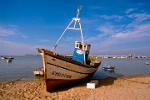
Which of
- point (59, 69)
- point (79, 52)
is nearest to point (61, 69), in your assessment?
point (59, 69)

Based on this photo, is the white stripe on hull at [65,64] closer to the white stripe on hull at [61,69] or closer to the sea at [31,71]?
the white stripe on hull at [61,69]

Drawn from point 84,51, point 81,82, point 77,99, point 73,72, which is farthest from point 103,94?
point 84,51

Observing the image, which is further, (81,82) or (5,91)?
(81,82)

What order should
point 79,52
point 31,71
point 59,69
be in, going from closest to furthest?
1. point 59,69
2. point 79,52
3. point 31,71

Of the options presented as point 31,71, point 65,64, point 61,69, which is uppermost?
point 65,64

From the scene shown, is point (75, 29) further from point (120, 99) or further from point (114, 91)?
point (120, 99)

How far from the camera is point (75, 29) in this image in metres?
17.3

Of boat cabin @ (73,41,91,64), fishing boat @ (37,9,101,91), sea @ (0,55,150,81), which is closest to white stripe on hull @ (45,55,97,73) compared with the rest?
fishing boat @ (37,9,101,91)

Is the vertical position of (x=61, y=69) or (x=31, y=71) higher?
(x=61, y=69)

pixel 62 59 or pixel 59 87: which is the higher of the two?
pixel 62 59

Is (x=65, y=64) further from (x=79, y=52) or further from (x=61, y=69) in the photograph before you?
(x=79, y=52)

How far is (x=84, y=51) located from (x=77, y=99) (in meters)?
6.89

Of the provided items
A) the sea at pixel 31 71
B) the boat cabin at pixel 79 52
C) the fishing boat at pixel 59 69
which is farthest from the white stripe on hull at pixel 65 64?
the sea at pixel 31 71

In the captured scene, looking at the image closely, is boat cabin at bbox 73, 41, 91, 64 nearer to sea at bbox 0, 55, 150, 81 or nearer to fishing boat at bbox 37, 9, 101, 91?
fishing boat at bbox 37, 9, 101, 91
